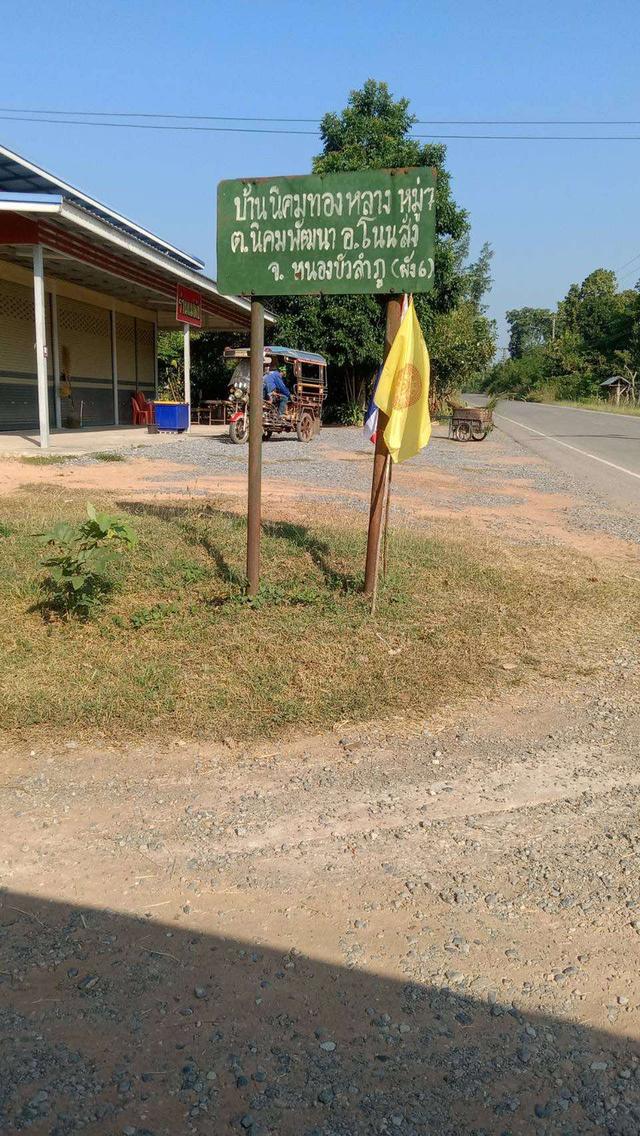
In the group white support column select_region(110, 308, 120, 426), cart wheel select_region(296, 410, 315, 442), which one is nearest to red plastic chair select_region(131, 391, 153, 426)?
white support column select_region(110, 308, 120, 426)

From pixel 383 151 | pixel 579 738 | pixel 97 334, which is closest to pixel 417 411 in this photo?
pixel 579 738

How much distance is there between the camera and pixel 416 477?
13.7m

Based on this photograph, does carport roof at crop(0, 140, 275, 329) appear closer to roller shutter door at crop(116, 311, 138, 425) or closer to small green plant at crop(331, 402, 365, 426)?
roller shutter door at crop(116, 311, 138, 425)

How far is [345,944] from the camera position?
8.43ft

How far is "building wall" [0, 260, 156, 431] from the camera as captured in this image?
60.2ft

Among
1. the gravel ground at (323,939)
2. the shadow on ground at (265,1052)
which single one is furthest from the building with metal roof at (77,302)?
the shadow on ground at (265,1052)

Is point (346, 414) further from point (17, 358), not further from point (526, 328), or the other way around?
point (526, 328)

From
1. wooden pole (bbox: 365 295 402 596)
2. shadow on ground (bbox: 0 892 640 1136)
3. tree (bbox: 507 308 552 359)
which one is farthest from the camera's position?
tree (bbox: 507 308 552 359)

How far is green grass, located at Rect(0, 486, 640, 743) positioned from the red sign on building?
14590 mm

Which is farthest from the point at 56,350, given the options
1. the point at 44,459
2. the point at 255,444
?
the point at 255,444

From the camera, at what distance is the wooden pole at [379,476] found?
530 cm

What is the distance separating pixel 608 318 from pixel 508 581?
8022 centimetres

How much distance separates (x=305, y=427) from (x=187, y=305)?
4489mm

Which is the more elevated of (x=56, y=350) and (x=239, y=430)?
(x=56, y=350)
